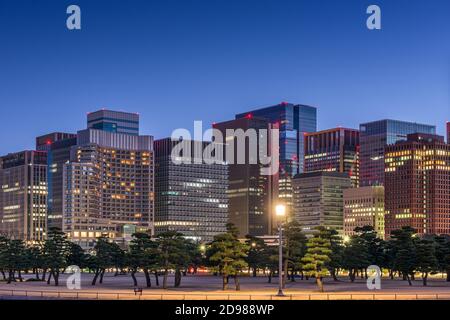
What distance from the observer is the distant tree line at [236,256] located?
317ft

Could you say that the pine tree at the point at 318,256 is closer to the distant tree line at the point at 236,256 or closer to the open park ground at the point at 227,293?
the distant tree line at the point at 236,256

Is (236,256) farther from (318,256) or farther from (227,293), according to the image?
(318,256)

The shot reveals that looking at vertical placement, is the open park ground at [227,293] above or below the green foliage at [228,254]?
below

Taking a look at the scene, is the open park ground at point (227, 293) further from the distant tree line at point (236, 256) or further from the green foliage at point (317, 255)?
the distant tree line at point (236, 256)

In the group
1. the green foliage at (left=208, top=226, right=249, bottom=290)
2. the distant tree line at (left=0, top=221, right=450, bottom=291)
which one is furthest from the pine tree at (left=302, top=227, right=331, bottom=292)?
the green foliage at (left=208, top=226, right=249, bottom=290)

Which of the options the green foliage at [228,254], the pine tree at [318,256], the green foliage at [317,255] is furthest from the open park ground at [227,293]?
the green foliage at [228,254]

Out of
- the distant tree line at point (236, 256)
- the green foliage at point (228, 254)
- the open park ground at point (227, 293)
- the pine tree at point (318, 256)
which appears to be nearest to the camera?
the open park ground at point (227, 293)

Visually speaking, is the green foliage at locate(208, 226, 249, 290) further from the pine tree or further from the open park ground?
the pine tree

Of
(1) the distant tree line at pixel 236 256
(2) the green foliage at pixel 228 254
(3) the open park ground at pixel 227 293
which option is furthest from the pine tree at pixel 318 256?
(2) the green foliage at pixel 228 254

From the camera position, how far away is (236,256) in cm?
9688

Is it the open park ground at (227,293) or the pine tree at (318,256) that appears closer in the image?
the open park ground at (227,293)

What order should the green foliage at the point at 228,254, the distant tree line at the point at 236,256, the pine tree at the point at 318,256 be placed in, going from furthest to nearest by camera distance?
1. the distant tree line at the point at 236,256
2. the green foliage at the point at 228,254
3. the pine tree at the point at 318,256
